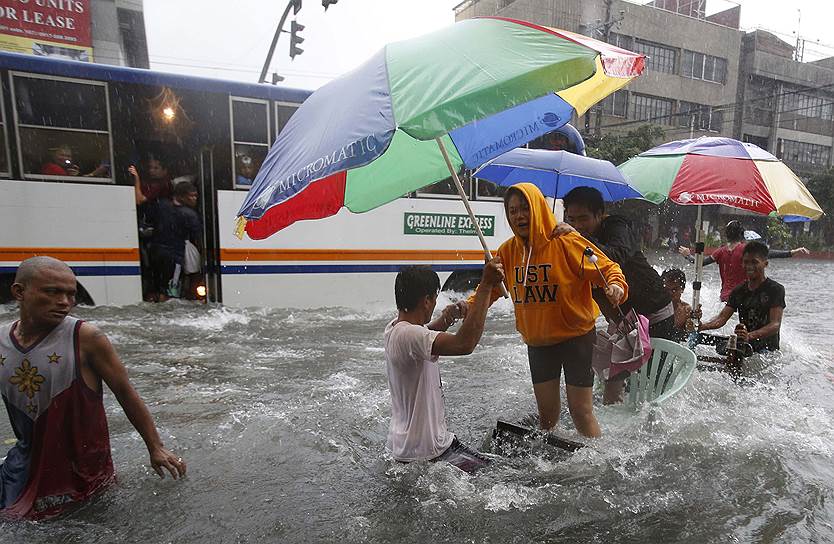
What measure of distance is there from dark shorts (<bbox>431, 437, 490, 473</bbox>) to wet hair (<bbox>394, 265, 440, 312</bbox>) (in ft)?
2.89

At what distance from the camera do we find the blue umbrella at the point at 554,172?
5902 millimetres

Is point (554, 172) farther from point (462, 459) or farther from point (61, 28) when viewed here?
point (61, 28)

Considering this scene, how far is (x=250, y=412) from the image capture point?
4.81 m

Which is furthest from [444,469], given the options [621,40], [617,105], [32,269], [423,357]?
[621,40]

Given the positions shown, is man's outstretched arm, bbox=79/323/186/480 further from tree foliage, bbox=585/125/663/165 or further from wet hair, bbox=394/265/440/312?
tree foliage, bbox=585/125/663/165

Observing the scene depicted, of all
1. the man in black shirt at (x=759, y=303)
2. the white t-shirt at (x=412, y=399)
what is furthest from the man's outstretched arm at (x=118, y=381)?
the man in black shirt at (x=759, y=303)

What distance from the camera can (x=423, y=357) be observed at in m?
2.79

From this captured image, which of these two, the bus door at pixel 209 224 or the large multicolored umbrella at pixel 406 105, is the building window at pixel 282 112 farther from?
the large multicolored umbrella at pixel 406 105

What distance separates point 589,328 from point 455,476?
1.19 m

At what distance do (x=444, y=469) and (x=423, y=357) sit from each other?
0.76 metres

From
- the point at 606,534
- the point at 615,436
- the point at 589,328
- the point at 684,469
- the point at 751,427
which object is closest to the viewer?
the point at 606,534

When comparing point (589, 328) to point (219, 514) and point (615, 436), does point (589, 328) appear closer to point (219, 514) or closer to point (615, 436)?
point (615, 436)

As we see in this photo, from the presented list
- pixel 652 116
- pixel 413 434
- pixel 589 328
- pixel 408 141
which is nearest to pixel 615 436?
pixel 589 328

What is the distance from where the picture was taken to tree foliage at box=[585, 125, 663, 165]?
81.1ft
